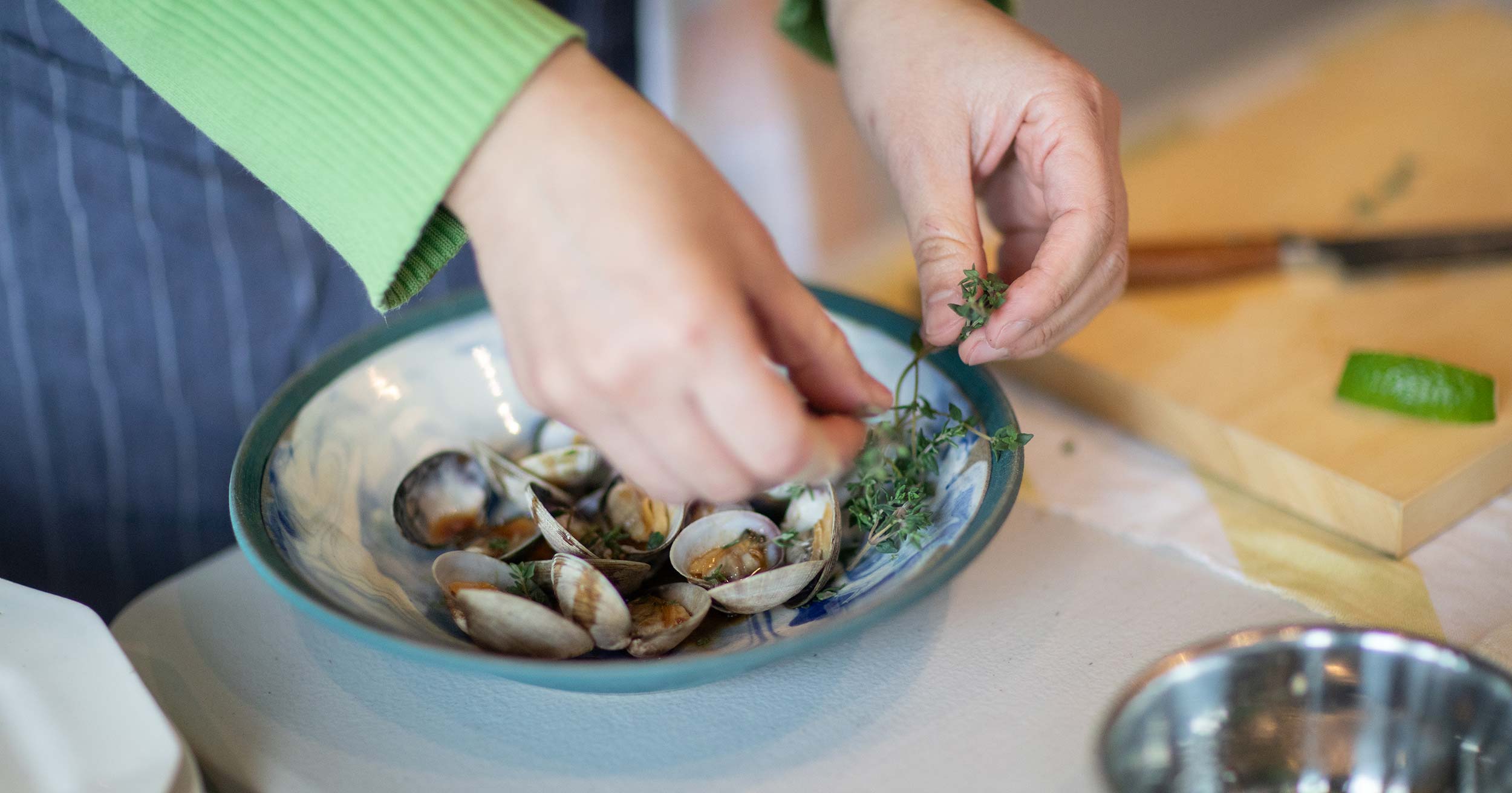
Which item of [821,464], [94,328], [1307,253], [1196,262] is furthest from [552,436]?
[1307,253]

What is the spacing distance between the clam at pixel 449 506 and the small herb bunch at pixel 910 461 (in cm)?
27

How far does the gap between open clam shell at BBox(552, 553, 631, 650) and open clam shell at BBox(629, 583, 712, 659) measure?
0.04ft

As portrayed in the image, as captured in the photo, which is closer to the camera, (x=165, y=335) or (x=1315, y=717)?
(x=1315, y=717)

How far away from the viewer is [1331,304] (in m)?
1.13

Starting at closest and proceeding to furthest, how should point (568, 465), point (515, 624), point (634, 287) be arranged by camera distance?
1. point (634, 287)
2. point (515, 624)
3. point (568, 465)

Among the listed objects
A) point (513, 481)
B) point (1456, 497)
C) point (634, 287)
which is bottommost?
point (1456, 497)

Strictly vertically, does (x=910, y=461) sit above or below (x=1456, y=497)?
above

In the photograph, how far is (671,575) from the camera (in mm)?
766

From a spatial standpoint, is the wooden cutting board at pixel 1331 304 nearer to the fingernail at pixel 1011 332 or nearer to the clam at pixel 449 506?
the fingernail at pixel 1011 332

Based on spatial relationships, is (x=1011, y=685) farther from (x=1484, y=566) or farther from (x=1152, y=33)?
(x=1152, y=33)

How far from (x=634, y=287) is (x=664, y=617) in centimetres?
28

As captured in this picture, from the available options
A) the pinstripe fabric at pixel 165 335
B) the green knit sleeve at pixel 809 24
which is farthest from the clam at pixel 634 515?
the pinstripe fabric at pixel 165 335

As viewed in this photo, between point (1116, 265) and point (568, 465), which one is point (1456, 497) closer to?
point (1116, 265)

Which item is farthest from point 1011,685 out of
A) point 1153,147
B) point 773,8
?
point 773,8
